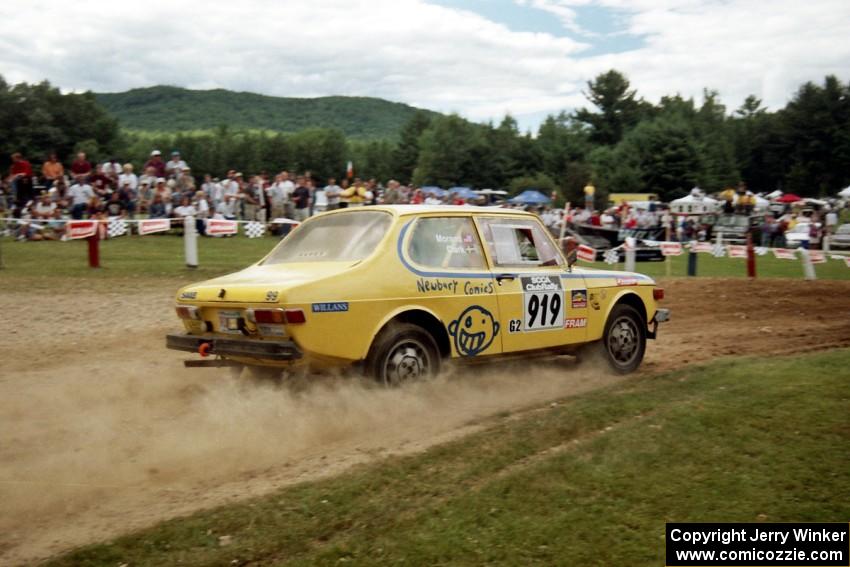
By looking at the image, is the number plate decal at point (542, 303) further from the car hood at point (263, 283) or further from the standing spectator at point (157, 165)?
the standing spectator at point (157, 165)

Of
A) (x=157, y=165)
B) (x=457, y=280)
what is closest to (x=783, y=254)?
(x=157, y=165)

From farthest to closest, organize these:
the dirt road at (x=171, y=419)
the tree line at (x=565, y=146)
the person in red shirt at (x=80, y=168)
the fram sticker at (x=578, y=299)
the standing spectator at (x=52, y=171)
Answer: the tree line at (x=565, y=146)
the standing spectator at (x=52, y=171)
the person in red shirt at (x=80, y=168)
the fram sticker at (x=578, y=299)
the dirt road at (x=171, y=419)

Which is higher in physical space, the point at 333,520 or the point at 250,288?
the point at 250,288

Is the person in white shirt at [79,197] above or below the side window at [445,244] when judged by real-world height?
above

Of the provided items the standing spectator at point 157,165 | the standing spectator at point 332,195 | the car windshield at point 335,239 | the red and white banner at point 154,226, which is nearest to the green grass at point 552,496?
the car windshield at point 335,239

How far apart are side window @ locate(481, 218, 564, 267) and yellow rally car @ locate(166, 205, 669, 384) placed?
1 centimetres

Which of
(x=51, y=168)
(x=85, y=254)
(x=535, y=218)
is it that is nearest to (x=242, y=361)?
(x=535, y=218)

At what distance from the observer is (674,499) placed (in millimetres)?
4637

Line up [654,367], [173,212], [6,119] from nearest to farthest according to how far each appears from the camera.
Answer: [654,367] → [173,212] → [6,119]

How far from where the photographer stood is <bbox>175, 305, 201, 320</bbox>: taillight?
23.1ft

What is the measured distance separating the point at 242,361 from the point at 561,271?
336cm

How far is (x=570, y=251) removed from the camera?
8.77 meters

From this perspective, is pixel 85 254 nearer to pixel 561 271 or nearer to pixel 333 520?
pixel 561 271

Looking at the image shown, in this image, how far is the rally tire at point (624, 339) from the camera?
8.80 m
